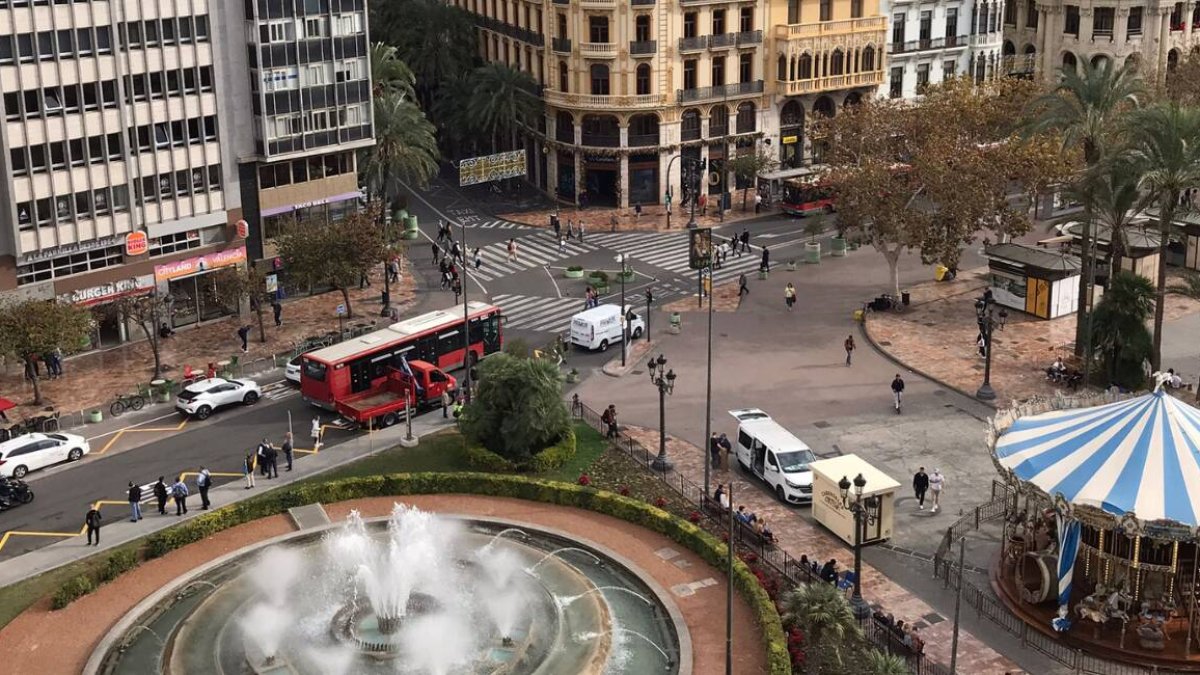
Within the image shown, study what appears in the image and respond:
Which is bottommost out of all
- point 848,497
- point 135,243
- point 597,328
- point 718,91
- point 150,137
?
point 848,497

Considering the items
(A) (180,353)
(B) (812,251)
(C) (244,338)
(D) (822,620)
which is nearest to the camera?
(D) (822,620)

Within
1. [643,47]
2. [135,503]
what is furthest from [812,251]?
[135,503]

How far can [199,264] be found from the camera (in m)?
75.0

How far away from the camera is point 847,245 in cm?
8875

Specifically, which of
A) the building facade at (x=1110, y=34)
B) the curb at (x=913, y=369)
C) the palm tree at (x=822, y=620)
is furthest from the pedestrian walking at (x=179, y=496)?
the building facade at (x=1110, y=34)

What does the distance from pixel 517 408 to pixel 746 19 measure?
169ft

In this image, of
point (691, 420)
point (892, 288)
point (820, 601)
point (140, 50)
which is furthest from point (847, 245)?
point (820, 601)

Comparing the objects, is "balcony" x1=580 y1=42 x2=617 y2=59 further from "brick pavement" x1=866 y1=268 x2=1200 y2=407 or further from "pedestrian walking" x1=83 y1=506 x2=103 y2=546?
"pedestrian walking" x1=83 y1=506 x2=103 y2=546

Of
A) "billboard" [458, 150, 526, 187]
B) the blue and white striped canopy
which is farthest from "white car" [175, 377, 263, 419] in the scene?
"billboard" [458, 150, 526, 187]

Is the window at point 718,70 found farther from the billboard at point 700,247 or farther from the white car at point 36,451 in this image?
the white car at point 36,451

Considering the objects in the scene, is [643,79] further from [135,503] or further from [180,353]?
[135,503]

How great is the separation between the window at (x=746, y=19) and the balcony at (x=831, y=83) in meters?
4.73

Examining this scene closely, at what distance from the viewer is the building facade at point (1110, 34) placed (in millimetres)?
112000

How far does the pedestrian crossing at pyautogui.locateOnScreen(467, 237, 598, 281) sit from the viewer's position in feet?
284
